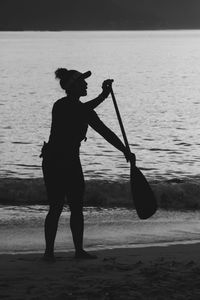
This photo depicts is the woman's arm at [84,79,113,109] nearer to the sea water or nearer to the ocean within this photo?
the ocean

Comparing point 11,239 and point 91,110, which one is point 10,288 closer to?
point 91,110

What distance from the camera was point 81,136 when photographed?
779 centimetres

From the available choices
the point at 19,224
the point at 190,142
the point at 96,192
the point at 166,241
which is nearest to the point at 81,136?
the point at 166,241

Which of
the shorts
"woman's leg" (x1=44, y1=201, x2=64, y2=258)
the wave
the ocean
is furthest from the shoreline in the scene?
the wave

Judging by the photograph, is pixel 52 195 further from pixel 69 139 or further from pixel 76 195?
pixel 69 139

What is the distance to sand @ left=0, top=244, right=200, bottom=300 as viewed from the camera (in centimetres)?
634

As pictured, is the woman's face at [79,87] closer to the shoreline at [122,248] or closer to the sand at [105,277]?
the sand at [105,277]

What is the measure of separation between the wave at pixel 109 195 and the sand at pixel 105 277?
20.7 feet

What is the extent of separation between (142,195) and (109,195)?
312 inches

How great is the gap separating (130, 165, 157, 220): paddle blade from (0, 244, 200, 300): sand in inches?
20.3

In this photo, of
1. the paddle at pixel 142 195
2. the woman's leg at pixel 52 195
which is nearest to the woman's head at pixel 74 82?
the woman's leg at pixel 52 195

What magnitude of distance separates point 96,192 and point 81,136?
8390 mm

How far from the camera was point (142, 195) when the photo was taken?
26.7ft

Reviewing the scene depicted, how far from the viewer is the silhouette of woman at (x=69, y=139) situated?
7.69 metres
